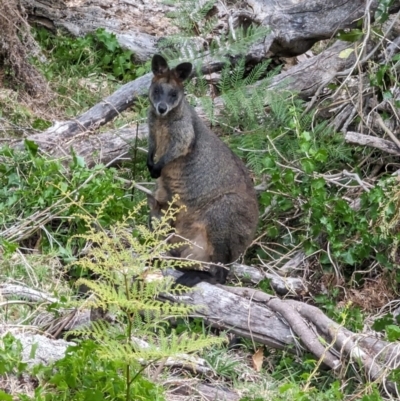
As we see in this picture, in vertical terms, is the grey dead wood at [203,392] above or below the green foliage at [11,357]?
below

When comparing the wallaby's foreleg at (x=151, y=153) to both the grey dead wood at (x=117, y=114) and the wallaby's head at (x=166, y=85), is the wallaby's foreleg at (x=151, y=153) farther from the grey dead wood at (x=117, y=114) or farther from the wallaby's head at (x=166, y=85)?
the grey dead wood at (x=117, y=114)

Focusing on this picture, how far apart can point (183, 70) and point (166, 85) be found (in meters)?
0.18

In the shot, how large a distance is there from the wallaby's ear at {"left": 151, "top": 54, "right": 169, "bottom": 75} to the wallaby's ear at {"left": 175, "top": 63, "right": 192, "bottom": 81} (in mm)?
115

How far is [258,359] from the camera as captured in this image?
231 inches

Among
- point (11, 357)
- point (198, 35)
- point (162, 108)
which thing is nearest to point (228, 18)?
point (198, 35)

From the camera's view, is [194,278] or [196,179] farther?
[196,179]

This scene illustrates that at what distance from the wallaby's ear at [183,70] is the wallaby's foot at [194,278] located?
5.36 feet

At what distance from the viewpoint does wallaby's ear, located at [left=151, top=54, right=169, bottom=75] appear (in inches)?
283

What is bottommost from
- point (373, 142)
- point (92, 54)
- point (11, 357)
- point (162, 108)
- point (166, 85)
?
point (373, 142)

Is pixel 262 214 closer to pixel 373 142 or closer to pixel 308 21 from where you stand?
pixel 373 142

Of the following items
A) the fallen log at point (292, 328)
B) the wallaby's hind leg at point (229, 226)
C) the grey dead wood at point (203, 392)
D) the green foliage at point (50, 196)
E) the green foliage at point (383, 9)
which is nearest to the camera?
the grey dead wood at point (203, 392)

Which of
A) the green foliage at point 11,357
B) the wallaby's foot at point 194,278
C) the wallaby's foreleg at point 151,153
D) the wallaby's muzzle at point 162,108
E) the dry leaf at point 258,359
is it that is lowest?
the dry leaf at point 258,359

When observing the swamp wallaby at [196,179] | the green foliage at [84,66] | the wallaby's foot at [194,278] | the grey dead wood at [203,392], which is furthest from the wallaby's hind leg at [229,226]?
the green foliage at [84,66]

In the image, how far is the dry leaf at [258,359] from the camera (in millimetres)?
5770
